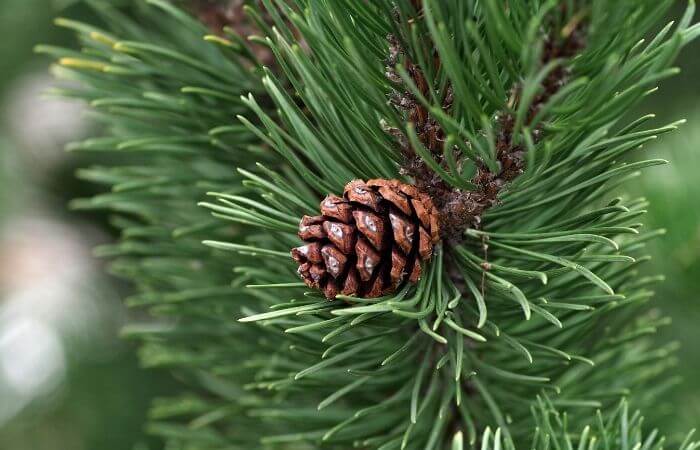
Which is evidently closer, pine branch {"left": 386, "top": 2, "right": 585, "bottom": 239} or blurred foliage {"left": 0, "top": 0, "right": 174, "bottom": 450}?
pine branch {"left": 386, "top": 2, "right": 585, "bottom": 239}

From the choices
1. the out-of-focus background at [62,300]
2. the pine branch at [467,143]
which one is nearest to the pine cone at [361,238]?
the pine branch at [467,143]

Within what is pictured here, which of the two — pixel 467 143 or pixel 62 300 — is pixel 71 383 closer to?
pixel 62 300

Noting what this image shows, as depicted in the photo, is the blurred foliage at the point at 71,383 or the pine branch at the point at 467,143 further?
the blurred foliage at the point at 71,383

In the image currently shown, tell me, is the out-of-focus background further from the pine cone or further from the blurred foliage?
the pine cone

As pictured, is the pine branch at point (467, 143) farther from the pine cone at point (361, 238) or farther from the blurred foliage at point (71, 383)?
the blurred foliage at point (71, 383)

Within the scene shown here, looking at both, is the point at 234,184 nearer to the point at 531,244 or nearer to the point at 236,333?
the point at 236,333

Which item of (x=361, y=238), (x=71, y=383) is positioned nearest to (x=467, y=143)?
(x=361, y=238)

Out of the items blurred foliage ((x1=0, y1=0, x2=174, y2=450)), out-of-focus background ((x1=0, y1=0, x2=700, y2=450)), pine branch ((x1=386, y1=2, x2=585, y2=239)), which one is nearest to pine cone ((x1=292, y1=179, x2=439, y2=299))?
pine branch ((x1=386, y1=2, x2=585, y2=239))
